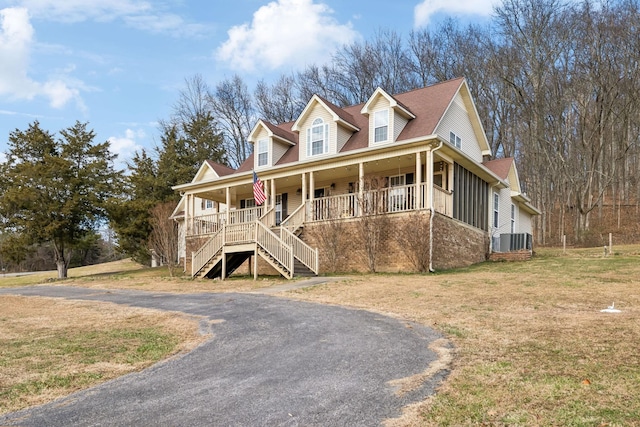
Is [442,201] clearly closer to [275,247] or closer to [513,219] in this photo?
[275,247]

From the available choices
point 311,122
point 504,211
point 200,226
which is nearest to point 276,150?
point 311,122

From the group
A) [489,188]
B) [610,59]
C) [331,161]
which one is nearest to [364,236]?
[331,161]

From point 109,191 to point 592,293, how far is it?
27486mm

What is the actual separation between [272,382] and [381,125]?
1651 centimetres

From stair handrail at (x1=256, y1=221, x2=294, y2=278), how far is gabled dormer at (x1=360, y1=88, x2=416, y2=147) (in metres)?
5.54

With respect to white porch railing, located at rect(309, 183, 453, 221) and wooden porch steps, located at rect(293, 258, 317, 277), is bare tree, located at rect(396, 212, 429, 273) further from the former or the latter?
wooden porch steps, located at rect(293, 258, 317, 277)

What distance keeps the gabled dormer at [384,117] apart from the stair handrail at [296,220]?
12.7ft

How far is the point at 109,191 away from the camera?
102ft

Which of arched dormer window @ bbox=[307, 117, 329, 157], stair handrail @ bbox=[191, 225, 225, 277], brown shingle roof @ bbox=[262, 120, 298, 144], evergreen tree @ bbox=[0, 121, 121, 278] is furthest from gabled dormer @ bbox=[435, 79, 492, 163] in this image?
evergreen tree @ bbox=[0, 121, 121, 278]

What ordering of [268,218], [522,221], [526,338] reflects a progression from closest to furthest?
[526,338] < [268,218] < [522,221]

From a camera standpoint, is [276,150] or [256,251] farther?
[276,150]

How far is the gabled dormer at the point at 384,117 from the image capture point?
20.5 meters

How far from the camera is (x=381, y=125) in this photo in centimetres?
2095

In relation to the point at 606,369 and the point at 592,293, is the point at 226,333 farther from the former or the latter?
the point at 592,293
